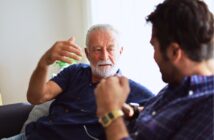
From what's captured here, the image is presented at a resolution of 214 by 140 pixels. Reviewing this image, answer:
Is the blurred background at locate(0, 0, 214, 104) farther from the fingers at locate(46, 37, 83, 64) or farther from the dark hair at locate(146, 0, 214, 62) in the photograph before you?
the dark hair at locate(146, 0, 214, 62)

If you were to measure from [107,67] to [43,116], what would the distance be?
1.59ft

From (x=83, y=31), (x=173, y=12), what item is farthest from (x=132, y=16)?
(x=173, y=12)

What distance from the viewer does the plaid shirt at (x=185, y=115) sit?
92cm

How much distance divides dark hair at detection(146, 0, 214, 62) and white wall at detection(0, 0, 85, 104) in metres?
1.85

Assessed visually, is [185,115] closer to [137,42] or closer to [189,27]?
[189,27]

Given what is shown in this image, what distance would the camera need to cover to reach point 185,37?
3.21ft

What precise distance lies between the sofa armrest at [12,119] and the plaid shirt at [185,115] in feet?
3.63

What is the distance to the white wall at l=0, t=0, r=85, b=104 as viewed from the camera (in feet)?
9.32

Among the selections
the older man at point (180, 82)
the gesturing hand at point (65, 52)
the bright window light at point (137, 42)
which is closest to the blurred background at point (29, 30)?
the bright window light at point (137, 42)

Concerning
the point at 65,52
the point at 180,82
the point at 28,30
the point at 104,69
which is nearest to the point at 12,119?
the point at 104,69

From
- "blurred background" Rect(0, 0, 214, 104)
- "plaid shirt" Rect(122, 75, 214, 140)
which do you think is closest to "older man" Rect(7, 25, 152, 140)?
"plaid shirt" Rect(122, 75, 214, 140)

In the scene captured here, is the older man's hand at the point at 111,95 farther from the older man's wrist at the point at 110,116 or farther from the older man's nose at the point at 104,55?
the older man's nose at the point at 104,55

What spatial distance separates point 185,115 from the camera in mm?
970

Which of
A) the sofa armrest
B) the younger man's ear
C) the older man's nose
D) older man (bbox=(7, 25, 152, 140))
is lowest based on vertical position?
the sofa armrest
